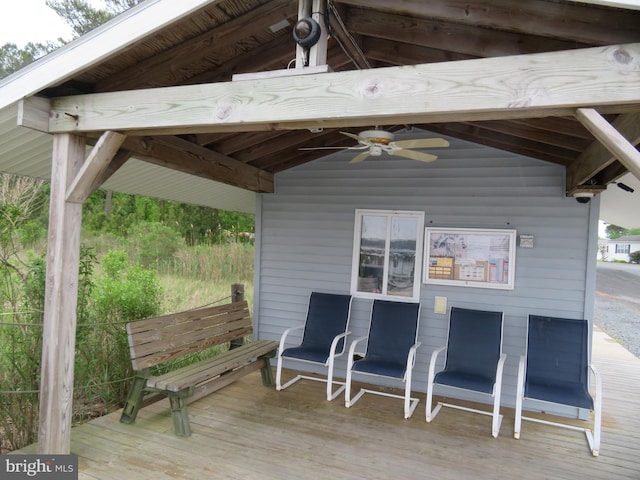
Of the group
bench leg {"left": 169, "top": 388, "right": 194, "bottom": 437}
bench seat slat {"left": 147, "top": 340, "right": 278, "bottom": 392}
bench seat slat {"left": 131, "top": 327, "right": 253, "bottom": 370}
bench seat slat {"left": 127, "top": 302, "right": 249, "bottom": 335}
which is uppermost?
bench seat slat {"left": 127, "top": 302, "right": 249, "bottom": 335}

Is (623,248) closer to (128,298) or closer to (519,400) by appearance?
(519,400)

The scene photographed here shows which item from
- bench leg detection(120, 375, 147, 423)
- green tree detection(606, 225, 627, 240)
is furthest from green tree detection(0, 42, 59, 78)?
green tree detection(606, 225, 627, 240)

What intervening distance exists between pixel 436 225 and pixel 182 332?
279 centimetres

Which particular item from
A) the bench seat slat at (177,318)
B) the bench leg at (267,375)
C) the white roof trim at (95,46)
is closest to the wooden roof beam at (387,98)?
the white roof trim at (95,46)

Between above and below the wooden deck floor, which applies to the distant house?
above

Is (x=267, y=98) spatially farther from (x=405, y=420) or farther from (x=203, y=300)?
(x=203, y=300)

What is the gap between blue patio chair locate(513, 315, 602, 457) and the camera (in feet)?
11.5

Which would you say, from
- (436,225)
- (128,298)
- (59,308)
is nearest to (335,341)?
(436,225)

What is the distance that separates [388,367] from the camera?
3.95 meters

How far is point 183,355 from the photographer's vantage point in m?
3.73

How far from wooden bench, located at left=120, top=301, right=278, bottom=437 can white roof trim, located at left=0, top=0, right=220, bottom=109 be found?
1798mm

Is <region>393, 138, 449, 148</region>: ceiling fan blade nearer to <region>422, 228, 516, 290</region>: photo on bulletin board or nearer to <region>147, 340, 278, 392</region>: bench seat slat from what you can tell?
<region>422, 228, 516, 290</region>: photo on bulletin board

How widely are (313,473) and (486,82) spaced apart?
2.58 metres

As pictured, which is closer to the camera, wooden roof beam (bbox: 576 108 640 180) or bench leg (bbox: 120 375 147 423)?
wooden roof beam (bbox: 576 108 640 180)
